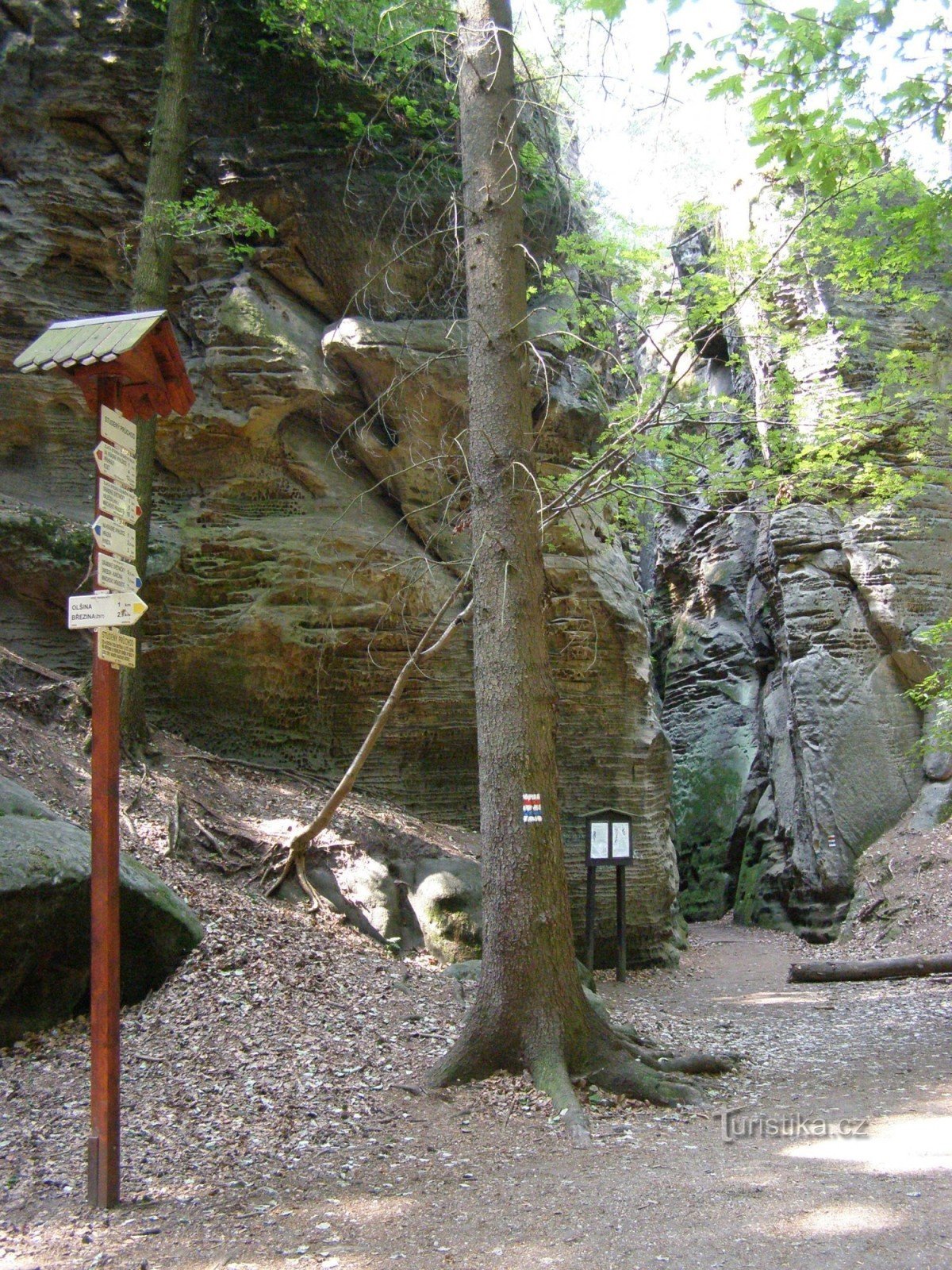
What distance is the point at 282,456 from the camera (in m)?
12.4

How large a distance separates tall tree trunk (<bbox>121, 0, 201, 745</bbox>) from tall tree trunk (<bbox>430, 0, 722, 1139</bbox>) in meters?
4.18

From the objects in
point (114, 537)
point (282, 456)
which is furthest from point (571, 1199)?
point (282, 456)

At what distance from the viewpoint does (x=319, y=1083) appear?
5.61 meters

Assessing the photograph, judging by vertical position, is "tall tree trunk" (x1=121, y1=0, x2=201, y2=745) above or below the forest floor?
above

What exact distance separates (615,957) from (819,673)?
8.61m

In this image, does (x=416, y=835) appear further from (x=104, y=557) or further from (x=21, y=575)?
(x=104, y=557)

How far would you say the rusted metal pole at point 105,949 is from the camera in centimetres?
393

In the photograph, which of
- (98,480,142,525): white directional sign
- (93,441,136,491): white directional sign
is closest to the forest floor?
(98,480,142,525): white directional sign

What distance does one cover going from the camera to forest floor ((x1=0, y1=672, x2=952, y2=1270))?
3.61 m

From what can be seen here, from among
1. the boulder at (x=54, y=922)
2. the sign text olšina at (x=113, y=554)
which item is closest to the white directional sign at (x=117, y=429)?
the sign text olšina at (x=113, y=554)

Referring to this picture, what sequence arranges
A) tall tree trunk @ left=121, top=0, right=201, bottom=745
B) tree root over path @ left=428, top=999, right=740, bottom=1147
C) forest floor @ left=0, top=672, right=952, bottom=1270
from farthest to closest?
1. tall tree trunk @ left=121, top=0, right=201, bottom=745
2. tree root over path @ left=428, top=999, right=740, bottom=1147
3. forest floor @ left=0, top=672, right=952, bottom=1270

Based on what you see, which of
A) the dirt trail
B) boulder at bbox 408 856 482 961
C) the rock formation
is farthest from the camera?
the rock formation

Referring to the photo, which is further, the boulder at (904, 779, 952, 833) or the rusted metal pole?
the boulder at (904, 779, 952, 833)

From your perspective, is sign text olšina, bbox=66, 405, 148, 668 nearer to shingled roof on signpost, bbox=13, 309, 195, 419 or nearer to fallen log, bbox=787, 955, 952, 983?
shingled roof on signpost, bbox=13, 309, 195, 419
